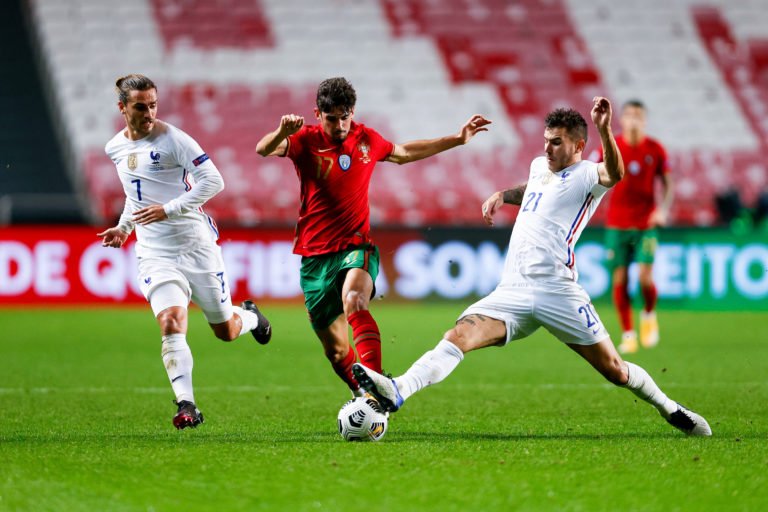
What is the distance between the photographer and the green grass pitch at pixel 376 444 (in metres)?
4.37

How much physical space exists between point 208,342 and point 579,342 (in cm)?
692

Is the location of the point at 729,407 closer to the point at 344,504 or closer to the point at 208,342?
the point at 344,504

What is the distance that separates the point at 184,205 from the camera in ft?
20.6

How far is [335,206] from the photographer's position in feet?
21.0

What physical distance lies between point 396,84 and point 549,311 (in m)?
16.0

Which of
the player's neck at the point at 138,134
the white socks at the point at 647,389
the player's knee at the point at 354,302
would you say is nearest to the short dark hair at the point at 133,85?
the player's neck at the point at 138,134

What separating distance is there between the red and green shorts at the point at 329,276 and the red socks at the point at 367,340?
1.33 feet

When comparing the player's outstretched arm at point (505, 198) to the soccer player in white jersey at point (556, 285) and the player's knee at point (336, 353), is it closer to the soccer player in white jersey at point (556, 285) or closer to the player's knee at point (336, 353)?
the soccer player in white jersey at point (556, 285)

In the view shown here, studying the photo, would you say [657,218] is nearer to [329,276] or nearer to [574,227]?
[574,227]

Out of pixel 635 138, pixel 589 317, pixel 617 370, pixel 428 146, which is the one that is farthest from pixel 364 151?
pixel 635 138

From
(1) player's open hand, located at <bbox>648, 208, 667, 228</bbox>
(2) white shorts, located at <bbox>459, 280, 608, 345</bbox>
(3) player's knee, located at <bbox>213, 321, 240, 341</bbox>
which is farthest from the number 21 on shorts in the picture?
(1) player's open hand, located at <bbox>648, 208, 667, 228</bbox>

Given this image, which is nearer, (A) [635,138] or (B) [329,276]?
(B) [329,276]

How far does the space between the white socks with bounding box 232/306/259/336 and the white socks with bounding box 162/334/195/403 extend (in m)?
1.20

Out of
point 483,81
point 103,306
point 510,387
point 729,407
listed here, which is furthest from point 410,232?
point 729,407
